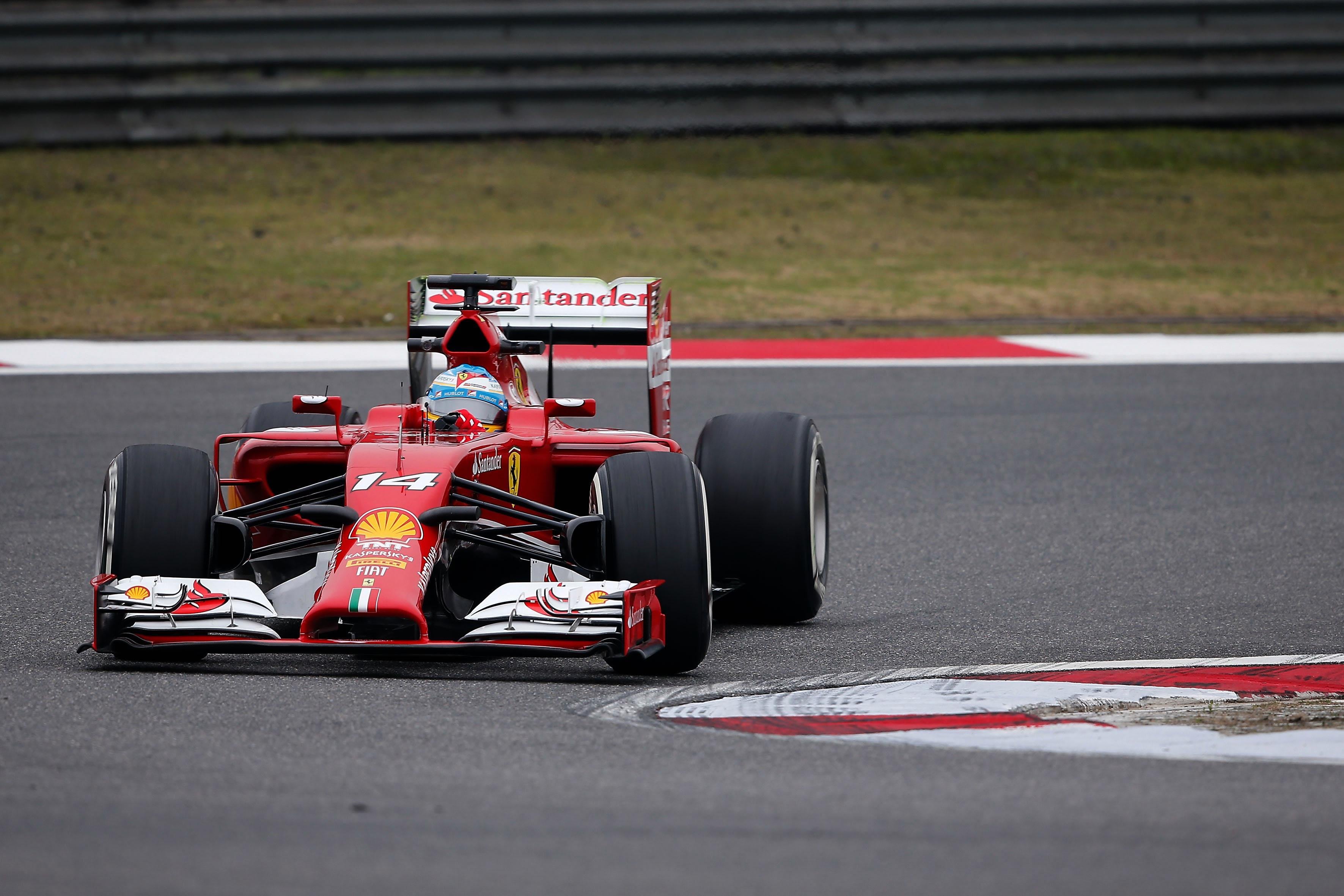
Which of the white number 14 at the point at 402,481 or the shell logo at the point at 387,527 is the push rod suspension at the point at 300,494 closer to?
the white number 14 at the point at 402,481

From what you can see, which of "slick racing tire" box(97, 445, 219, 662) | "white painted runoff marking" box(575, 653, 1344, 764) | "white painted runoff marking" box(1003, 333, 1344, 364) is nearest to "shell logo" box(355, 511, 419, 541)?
"slick racing tire" box(97, 445, 219, 662)

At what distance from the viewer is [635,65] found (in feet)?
66.9

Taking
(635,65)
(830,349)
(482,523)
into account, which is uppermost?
(635,65)

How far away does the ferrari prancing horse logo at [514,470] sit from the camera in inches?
245

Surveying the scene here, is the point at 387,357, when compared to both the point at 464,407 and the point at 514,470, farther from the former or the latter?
the point at 514,470

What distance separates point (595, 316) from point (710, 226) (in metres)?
12.1

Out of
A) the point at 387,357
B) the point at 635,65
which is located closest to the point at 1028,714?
the point at 387,357

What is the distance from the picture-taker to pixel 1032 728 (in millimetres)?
4848

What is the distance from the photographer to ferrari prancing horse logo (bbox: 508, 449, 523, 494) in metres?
6.23

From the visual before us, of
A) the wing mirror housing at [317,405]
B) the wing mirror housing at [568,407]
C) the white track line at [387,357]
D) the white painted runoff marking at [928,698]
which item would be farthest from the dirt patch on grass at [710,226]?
the white painted runoff marking at [928,698]

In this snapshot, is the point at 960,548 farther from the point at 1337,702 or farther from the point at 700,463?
the point at 1337,702

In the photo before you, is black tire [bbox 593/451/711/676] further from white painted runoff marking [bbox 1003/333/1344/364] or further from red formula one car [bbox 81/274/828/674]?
white painted runoff marking [bbox 1003/333/1344/364]

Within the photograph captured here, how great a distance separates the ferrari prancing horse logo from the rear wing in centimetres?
87

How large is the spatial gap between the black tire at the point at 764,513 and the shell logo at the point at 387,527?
1348 millimetres
